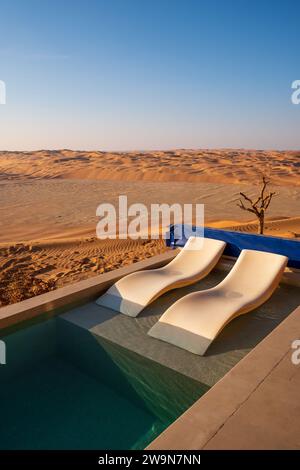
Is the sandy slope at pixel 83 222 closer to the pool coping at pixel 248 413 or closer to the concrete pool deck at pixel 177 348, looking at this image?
the concrete pool deck at pixel 177 348

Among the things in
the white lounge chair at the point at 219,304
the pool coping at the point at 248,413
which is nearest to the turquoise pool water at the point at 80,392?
the white lounge chair at the point at 219,304

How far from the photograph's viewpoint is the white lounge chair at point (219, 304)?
509 centimetres

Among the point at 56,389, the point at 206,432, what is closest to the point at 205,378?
the point at 206,432

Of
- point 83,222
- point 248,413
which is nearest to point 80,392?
point 248,413

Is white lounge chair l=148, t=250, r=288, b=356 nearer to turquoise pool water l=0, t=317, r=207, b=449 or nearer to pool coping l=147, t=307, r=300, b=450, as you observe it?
turquoise pool water l=0, t=317, r=207, b=449

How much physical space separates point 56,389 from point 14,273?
534 centimetres

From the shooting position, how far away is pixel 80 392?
183 inches

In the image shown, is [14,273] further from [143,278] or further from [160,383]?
[160,383]

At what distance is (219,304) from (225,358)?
120 cm

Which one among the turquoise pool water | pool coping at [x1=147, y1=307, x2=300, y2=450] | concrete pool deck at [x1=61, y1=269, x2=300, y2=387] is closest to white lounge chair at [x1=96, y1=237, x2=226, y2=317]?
concrete pool deck at [x1=61, y1=269, x2=300, y2=387]

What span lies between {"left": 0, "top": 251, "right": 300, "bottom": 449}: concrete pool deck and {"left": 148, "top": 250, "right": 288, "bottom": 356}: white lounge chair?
0.55 feet

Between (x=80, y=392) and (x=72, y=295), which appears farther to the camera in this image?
(x=72, y=295)

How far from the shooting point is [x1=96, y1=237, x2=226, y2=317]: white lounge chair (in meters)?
6.20

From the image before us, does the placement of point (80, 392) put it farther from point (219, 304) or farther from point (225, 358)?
point (219, 304)
